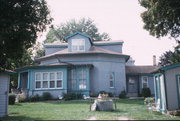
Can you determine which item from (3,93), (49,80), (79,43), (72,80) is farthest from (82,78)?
(3,93)

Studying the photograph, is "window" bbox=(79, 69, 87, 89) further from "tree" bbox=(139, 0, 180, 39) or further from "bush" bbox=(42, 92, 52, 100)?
"tree" bbox=(139, 0, 180, 39)

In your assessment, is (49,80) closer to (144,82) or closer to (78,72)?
(78,72)

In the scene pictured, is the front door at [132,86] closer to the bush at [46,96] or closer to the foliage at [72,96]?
the foliage at [72,96]

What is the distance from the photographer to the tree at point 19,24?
10859mm

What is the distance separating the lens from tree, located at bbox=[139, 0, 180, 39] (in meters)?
14.9

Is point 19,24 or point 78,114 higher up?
point 19,24

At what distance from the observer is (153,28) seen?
19.5 metres

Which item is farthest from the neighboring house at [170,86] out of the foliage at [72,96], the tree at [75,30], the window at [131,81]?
the tree at [75,30]

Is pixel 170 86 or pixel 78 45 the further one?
pixel 78 45

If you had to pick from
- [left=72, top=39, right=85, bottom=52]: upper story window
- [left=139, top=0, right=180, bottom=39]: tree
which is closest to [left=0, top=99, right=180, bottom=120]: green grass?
[left=139, top=0, right=180, bottom=39]: tree

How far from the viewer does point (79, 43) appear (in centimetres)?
2688

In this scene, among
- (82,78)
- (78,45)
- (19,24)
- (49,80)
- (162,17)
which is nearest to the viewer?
(19,24)

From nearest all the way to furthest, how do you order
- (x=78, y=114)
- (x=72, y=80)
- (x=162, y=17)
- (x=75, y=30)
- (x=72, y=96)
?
1. (x=78, y=114)
2. (x=162, y=17)
3. (x=72, y=96)
4. (x=72, y=80)
5. (x=75, y=30)

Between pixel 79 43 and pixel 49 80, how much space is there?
604 centimetres
